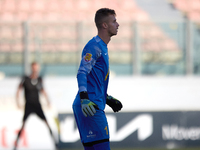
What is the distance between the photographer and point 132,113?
306 inches

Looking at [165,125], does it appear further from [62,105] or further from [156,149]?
[62,105]

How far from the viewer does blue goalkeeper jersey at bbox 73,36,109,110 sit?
3.03m

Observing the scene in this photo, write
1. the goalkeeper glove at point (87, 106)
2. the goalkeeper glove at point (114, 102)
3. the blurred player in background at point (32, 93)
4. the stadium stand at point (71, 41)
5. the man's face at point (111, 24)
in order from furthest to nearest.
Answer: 1. the stadium stand at point (71, 41)
2. the blurred player in background at point (32, 93)
3. the goalkeeper glove at point (114, 102)
4. the man's face at point (111, 24)
5. the goalkeeper glove at point (87, 106)

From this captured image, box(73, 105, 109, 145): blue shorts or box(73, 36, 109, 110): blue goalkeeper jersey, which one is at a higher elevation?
box(73, 36, 109, 110): blue goalkeeper jersey

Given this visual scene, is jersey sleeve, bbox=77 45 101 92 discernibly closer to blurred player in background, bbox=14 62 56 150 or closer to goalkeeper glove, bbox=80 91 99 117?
goalkeeper glove, bbox=80 91 99 117

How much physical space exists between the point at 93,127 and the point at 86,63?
525 millimetres

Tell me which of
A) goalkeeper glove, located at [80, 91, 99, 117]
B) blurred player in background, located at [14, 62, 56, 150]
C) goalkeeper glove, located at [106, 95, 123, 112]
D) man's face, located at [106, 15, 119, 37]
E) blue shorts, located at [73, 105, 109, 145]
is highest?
man's face, located at [106, 15, 119, 37]

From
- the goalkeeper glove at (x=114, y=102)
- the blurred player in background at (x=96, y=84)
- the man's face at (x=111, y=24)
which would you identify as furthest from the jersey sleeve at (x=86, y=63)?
the goalkeeper glove at (x=114, y=102)

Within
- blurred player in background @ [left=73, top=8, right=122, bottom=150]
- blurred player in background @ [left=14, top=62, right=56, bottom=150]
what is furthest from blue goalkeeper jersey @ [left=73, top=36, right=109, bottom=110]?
blurred player in background @ [left=14, top=62, right=56, bottom=150]

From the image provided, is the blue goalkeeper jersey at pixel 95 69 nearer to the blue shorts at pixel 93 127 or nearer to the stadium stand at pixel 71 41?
the blue shorts at pixel 93 127

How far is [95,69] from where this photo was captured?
3.12 m

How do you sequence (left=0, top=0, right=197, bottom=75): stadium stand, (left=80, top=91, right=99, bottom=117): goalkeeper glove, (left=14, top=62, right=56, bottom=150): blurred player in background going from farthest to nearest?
(left=0, top=0, right=197, bottom=75): stadium stand < (left=14, top=62, right=56, bottom=150): blurred player in background < (left=80, top=91, right=99, bottom=117): goalkeeper glove

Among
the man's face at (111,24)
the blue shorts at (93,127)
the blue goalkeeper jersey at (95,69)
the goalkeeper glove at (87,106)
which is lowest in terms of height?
the blue shorts at (93,127)

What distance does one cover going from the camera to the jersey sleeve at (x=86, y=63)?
2.97m
